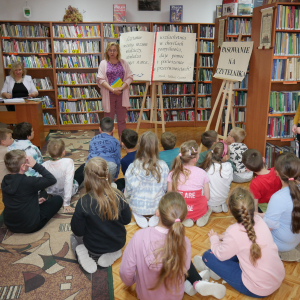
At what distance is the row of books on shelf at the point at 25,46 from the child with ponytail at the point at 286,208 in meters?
5.07

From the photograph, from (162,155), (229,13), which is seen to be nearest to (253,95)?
(162,155)

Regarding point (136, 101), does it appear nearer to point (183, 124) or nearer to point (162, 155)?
point (183, 124)

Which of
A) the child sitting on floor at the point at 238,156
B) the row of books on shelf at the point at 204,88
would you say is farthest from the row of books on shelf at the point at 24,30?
the child sitting on floor at the point at 238,156

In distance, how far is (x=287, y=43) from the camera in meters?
3.44

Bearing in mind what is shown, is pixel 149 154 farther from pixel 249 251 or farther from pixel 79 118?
pixel 79 118

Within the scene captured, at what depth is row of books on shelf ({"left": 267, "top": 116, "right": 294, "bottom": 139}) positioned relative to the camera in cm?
369

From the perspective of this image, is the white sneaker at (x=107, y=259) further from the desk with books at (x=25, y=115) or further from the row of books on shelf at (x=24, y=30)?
the row of books on shelf at (x=24, y=30)

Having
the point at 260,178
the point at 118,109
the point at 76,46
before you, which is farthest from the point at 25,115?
the point at 260,178

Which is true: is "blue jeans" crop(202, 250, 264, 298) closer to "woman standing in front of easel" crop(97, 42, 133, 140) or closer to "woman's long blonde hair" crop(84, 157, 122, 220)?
"woman's long blonde hair" crop(84, 157, 122, 220)

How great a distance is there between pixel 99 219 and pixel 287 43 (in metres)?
2.96

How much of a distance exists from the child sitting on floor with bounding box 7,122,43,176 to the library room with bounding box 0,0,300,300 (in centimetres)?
2

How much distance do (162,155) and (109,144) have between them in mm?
566

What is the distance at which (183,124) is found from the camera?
6.58 metres

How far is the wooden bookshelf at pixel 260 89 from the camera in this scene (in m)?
3.49
